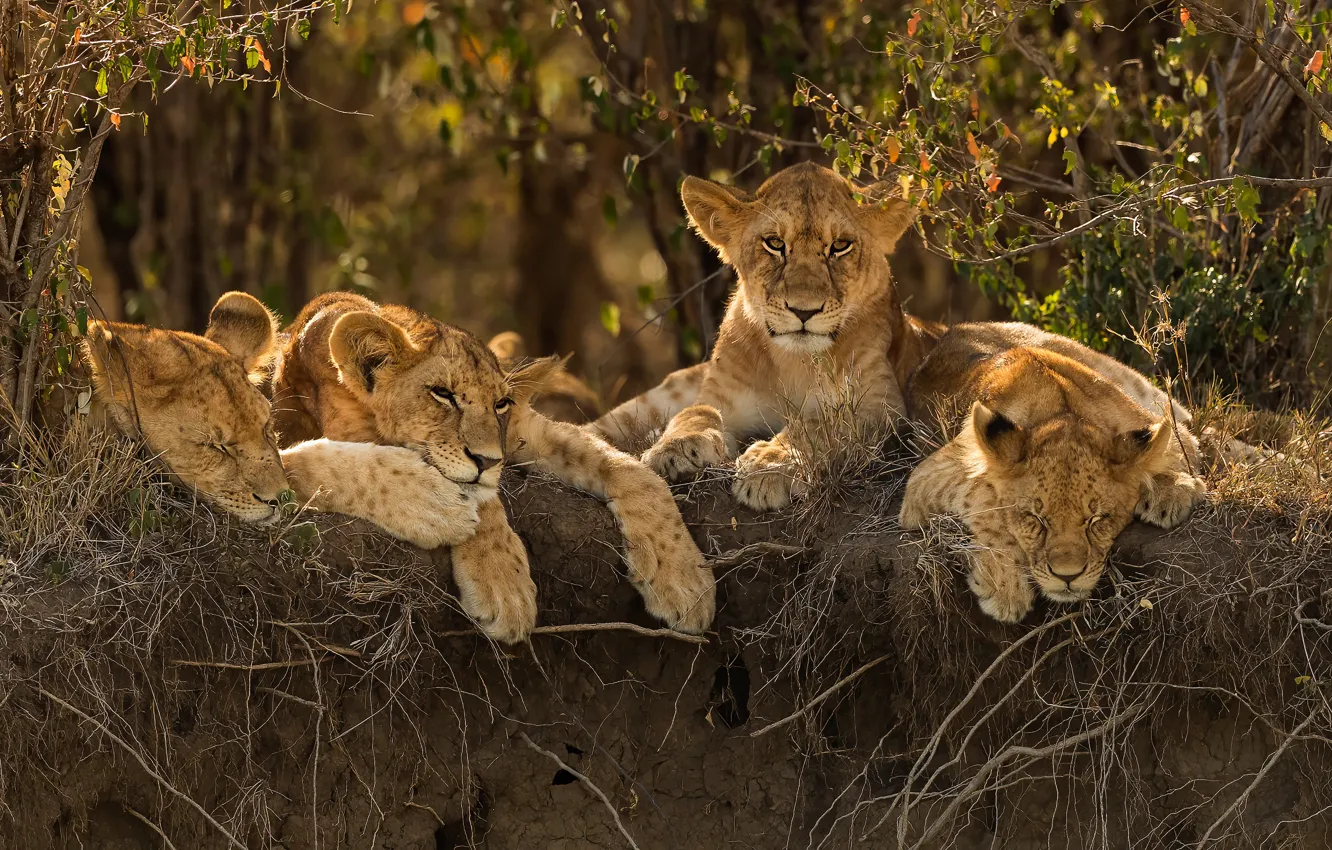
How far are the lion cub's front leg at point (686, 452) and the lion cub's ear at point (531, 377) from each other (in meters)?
0.52

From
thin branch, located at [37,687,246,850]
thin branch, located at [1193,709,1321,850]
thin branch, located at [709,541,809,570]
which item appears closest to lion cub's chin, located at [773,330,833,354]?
thin branch, located at [709,541,809,570]

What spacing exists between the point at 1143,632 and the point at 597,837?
A: 5.71 feet

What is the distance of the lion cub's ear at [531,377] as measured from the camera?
5293 millimetres

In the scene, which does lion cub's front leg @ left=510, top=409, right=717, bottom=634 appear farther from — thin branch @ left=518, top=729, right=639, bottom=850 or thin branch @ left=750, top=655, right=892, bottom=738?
thin branch @ left=518, top=729, right=639, bottom=850

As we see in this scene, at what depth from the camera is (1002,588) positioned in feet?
16.3

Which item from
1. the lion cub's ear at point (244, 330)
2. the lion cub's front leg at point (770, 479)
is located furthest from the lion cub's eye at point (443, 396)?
the lion cub's front leg at point (770, 479)

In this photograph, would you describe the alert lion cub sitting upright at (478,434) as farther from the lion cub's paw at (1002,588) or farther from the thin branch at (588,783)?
the lion cub's paw at (1002,588)

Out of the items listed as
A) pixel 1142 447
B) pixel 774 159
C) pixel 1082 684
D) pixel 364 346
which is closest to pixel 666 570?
pixel 364 346

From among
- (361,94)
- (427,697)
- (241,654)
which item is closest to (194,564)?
(241,654)

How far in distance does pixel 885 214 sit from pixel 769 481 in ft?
4.21

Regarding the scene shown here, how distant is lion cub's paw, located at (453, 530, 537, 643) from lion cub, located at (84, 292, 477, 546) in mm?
79

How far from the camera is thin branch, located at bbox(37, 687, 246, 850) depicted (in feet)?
14.8

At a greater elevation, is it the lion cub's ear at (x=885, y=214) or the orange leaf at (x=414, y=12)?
the lion cub's ear at (x=885, y=214)

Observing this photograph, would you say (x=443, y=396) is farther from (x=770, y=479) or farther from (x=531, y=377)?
(x=770, y=479)
